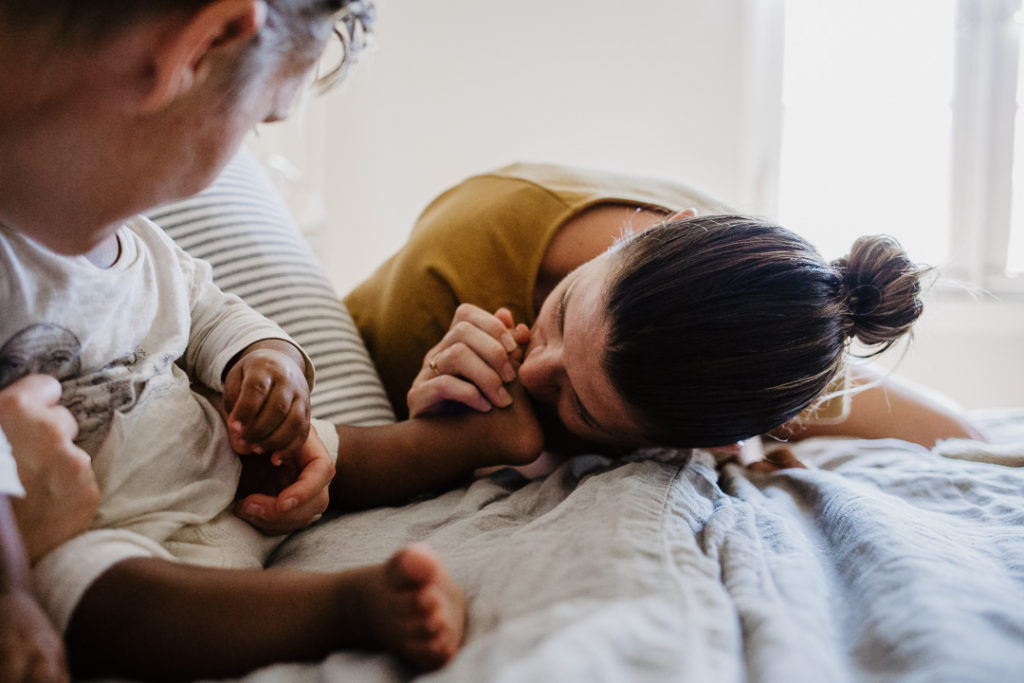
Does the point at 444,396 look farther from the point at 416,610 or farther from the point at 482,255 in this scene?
the point at 416,610

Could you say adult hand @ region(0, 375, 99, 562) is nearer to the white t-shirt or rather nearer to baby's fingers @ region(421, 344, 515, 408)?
the white t-shirt

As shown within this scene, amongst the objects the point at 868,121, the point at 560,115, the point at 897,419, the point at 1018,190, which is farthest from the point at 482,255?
the point at 1018,190

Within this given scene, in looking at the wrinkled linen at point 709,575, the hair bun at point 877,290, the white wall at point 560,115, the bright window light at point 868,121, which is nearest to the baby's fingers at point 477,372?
the wrinkled linen at point 709,575

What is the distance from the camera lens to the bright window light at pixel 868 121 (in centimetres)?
248

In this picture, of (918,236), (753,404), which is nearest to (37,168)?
(753,404)

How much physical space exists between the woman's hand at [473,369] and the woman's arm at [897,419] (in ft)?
1.56

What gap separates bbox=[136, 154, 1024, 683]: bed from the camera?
40 centimetres

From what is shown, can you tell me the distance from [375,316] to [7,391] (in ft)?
2.11

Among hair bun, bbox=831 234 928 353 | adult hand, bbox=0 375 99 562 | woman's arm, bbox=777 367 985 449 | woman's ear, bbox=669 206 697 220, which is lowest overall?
woman's arm, bbox=777 367 985 449

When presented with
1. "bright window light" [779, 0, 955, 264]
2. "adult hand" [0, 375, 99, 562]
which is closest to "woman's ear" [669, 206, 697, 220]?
"adult hand" [0, 375, 99, 562]

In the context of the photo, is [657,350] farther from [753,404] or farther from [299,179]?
[299,179]

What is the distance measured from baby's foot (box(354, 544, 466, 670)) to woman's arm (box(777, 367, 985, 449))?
2.56 ft

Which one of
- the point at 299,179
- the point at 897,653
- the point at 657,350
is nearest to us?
the point at 897,653

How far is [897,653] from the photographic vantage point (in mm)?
414
